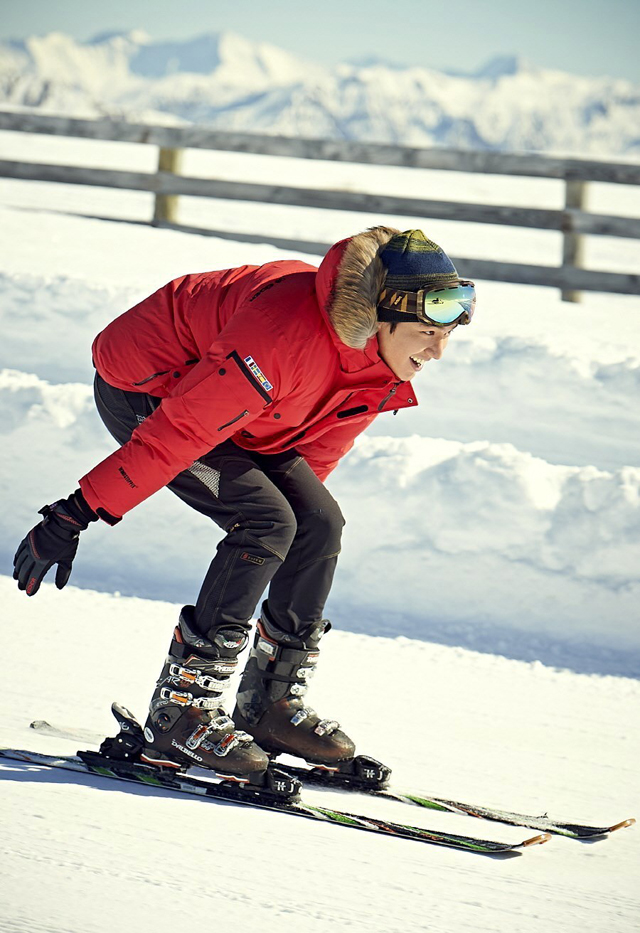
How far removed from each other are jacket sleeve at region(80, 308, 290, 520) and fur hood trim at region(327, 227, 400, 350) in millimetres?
147

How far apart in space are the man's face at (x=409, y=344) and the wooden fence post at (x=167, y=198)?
22.2 feet

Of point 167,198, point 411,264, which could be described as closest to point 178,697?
point 411,264

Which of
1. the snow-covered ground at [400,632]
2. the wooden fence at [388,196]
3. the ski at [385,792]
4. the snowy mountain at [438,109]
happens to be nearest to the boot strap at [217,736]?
the snow-covered ground at [400,632]

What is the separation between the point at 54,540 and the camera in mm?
2285

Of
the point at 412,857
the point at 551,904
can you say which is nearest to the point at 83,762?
the point at 412,857

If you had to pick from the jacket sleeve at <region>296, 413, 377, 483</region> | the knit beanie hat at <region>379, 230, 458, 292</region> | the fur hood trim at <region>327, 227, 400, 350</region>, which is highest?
the knit beanie hat at <region>379, 230, 458, 292</region>

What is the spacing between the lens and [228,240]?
8.64 metres

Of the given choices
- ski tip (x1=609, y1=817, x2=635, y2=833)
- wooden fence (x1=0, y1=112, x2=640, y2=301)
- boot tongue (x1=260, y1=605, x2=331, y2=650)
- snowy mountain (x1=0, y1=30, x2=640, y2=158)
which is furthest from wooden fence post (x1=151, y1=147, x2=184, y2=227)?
snowy mountain (x1=0, y1=30, x2=640, y2=158)

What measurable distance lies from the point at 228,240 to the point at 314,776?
6.60m

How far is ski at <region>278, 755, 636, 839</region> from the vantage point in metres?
2.43

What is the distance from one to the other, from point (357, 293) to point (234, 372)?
32 cm

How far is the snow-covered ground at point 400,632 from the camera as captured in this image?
1.96 m

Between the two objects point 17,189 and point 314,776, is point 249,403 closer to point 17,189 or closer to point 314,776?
point 314,776

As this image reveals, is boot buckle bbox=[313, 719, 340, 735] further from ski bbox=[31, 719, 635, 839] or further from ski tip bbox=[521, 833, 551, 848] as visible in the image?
ski tip bbox=[521, 833, 551, 848]
